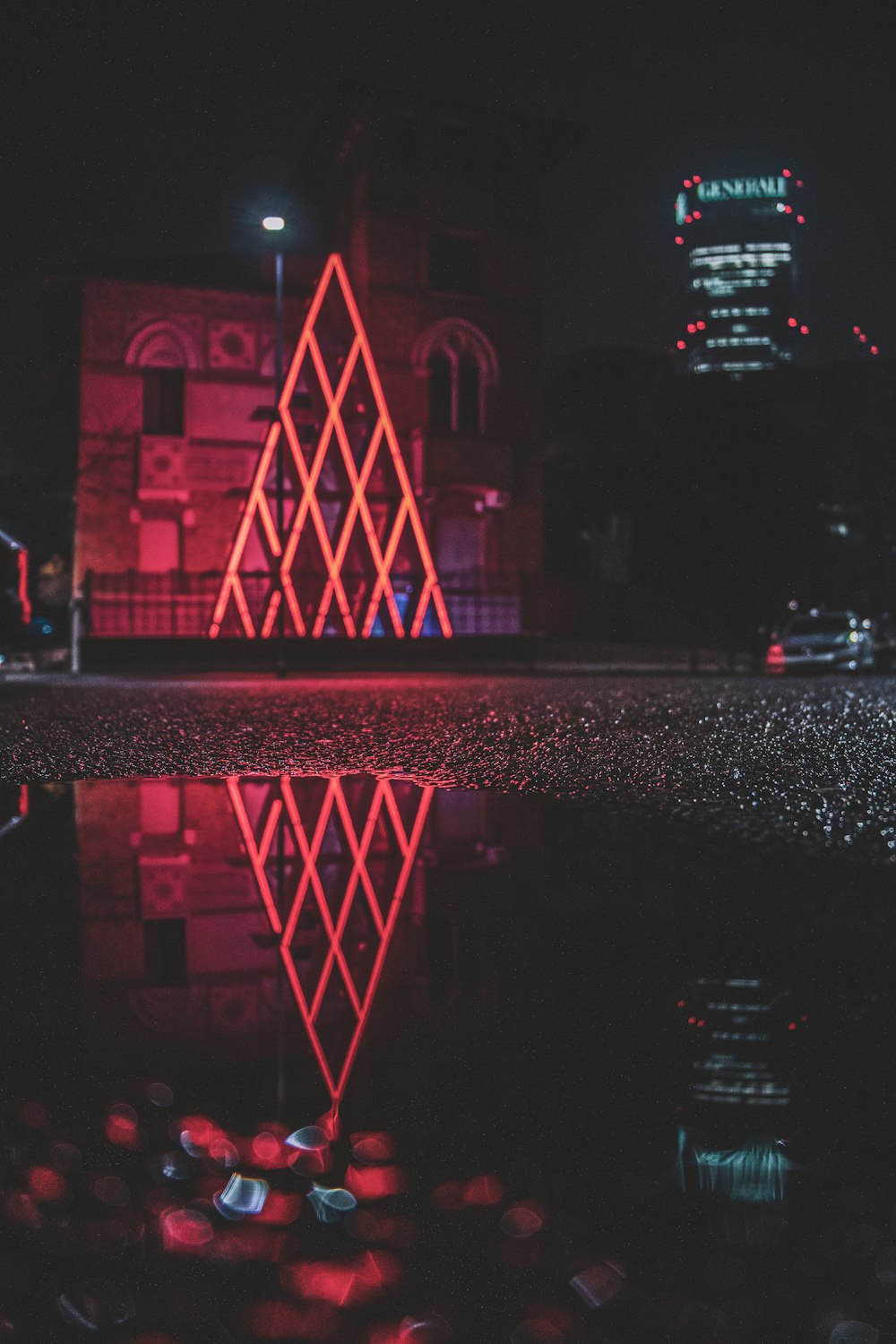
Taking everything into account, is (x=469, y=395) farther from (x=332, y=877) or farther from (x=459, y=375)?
(x=332, y=877)

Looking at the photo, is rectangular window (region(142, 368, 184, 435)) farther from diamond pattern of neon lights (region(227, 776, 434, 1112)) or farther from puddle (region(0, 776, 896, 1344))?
puddle (region(0, 776, 896, 1344))

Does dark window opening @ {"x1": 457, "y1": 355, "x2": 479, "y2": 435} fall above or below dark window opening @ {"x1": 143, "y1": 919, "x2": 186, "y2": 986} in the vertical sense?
above

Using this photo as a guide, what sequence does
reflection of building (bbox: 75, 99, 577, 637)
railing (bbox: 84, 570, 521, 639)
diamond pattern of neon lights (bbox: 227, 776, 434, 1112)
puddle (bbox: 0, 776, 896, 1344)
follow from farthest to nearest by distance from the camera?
reflection of building (bbox: 75, 99, 577, 637) → railing (bbox: 84, 570, 521, 639) → diamond pattern of neon lights (bbox: 227, 776, 434, 1112) → puddle (bbox: 0, 776, 896, 1344)

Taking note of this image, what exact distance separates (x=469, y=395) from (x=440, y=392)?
0.86 metres

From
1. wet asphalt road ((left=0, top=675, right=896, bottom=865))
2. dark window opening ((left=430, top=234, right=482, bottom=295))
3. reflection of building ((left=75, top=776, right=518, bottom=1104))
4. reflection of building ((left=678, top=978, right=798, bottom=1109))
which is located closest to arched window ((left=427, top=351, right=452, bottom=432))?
dark window opening ((left=430, top=234, right=482, bottom=295))

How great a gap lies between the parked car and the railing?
22.5ft

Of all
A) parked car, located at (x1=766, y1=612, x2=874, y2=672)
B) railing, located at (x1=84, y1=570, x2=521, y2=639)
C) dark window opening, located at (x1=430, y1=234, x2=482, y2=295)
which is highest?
dark window opening, located at (x1=430, y1=234, x2=482, y2=295)

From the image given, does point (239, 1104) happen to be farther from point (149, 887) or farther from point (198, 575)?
point (198, 575)

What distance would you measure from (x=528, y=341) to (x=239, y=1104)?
3386 cm

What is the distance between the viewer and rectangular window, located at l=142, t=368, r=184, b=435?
105 ft

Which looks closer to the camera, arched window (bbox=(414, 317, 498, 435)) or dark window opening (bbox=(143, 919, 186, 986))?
dark window opening (bbox=(143, 919, 186, 986))

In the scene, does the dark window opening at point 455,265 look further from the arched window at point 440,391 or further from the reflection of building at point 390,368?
the arched window at point 440,391

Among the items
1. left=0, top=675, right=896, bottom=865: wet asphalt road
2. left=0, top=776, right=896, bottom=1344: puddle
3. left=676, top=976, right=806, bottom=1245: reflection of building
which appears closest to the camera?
left=0, top=776, right=896, bottom=1344: puddle

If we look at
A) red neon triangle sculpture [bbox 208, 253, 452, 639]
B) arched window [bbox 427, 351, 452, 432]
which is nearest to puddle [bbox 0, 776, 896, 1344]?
red neon triangle sculpture [bbox 208, 253, 452, 639]
